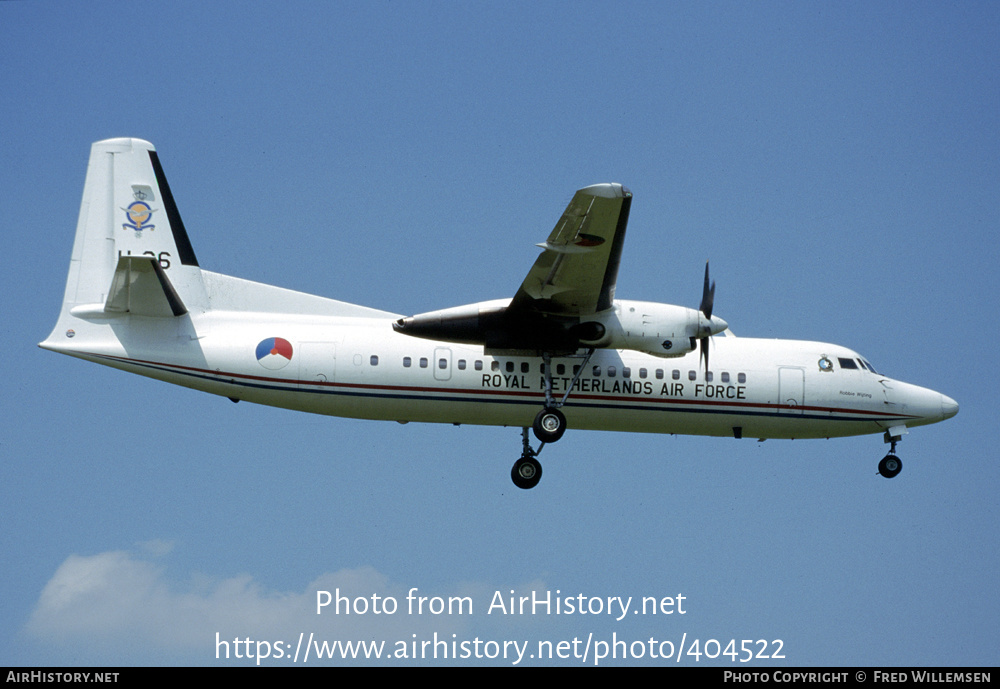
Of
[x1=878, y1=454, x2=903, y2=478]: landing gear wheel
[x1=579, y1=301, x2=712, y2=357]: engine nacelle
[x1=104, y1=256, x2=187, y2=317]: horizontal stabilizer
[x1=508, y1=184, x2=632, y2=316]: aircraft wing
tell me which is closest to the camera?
[x1=508, y1=184, x2=632, y2=316]: aircraft wing

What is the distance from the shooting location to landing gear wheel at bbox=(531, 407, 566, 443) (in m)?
22.8

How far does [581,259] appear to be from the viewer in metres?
20.7

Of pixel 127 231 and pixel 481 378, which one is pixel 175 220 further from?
pixel 481 378

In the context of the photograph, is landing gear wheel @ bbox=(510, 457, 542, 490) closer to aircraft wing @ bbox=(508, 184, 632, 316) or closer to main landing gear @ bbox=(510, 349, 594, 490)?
main landing gear @ bbox=(510, 349, 594, 490)

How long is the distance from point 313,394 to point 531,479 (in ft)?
16.6

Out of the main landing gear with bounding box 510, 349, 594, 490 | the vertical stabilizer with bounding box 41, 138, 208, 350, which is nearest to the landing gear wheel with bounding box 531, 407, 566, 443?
the main landing gear with bounding box 510, 349, 594, 490

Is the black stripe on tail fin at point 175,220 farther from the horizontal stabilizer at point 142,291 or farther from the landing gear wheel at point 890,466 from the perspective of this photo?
the landing gear wheel at point 890,466

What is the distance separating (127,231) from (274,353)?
4530 mm

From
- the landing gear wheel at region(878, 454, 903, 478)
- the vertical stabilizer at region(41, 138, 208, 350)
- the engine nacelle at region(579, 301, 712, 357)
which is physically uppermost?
the vertical stabilizer at region(41, 138, 208, 350)

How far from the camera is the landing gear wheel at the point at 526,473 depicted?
23750mm

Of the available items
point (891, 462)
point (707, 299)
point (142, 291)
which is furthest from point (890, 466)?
point (142, 291)

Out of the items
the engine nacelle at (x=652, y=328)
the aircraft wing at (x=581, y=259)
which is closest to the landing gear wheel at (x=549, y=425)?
the engine nacelle at (x=652, y=328)

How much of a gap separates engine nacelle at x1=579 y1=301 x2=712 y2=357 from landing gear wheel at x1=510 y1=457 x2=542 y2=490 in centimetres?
336

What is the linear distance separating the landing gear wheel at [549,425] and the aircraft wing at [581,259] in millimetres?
2184
